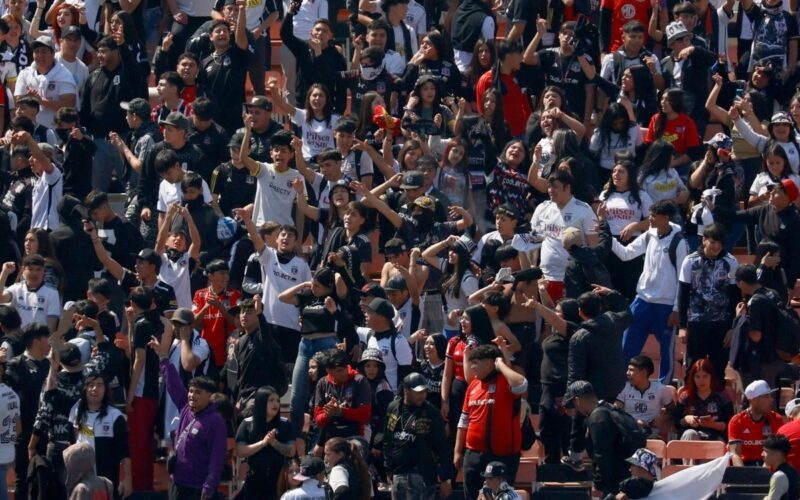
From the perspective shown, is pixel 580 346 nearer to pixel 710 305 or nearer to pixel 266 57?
pixel 710 305

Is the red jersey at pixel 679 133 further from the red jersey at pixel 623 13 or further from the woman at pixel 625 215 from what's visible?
the red jersey at pixel 623 13

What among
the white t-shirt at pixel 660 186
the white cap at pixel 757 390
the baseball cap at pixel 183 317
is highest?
the white t-shirt at pixel 660 186

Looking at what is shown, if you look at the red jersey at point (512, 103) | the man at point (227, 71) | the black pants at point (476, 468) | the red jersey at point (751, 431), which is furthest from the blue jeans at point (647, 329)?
the man at point (227, 71)

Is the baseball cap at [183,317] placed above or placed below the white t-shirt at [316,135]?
below

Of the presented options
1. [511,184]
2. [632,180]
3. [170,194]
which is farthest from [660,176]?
[170,194]

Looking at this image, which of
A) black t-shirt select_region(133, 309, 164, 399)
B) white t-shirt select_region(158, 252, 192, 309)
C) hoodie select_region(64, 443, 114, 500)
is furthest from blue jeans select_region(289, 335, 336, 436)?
hoodie select_region(64, 443, 114, 500)

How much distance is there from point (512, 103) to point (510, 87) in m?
0.15

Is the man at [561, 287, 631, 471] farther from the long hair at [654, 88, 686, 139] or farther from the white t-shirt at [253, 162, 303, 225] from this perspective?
the long hair at [654, 88, 686, 139]

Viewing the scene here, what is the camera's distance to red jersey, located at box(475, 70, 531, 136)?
19.9 metres

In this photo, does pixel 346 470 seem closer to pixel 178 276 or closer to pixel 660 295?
pixel 178 276

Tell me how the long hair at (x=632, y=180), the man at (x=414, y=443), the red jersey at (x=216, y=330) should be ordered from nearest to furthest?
1. the man at (x=414, y=443)
2. the red jersey at (x=216, y=330)
3. the long hair at (x=632, y=180)

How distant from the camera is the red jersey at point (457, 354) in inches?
622

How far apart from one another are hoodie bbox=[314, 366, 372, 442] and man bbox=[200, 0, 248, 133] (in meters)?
5.09

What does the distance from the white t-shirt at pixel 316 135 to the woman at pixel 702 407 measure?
187 inches
